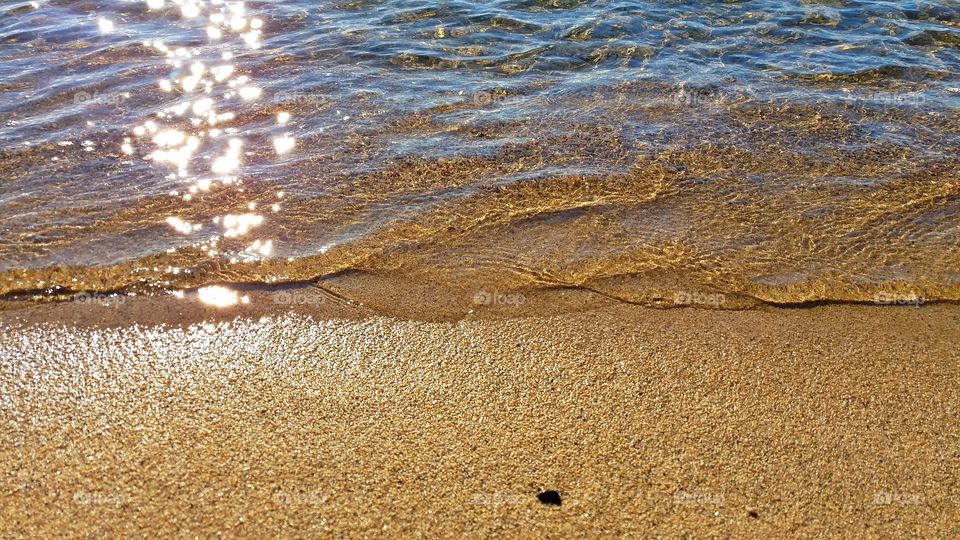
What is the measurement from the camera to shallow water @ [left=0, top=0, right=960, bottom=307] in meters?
4.13

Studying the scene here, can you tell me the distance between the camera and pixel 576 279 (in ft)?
13.2

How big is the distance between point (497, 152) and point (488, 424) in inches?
117

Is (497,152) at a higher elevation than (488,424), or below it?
higher

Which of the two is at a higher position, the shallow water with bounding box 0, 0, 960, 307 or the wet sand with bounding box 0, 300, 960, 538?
the shallow water with bounding box 0, 0, 960, 307

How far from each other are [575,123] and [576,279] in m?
2.37

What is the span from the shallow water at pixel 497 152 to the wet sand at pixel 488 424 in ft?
1.50

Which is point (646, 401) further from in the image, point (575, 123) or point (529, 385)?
point (575, 123)

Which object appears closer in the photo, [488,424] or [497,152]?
[488,424]

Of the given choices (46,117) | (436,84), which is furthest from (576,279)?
(46,117)

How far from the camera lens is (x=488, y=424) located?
300 cm

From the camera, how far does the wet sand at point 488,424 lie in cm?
259

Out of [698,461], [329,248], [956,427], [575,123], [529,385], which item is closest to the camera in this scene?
[698,461]

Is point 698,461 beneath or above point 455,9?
beneath

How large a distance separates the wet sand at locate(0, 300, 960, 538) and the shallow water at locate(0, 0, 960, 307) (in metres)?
0.46
